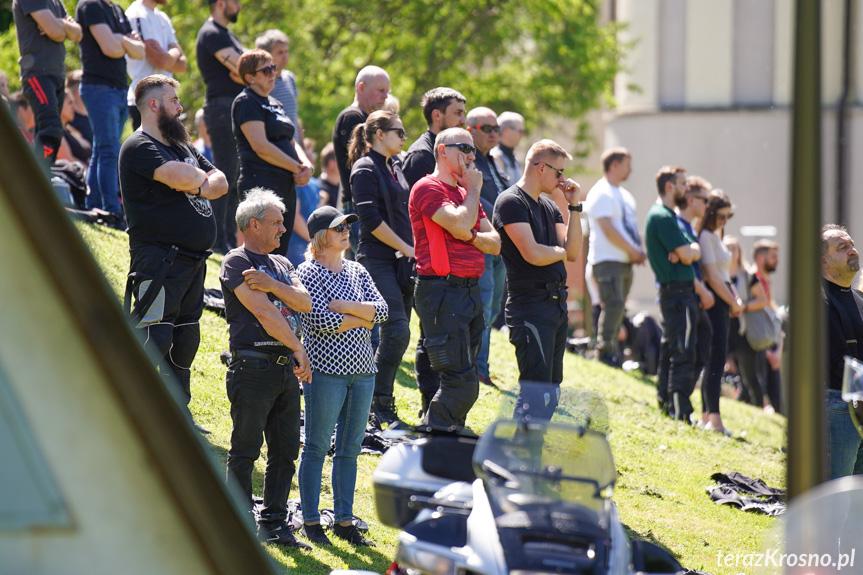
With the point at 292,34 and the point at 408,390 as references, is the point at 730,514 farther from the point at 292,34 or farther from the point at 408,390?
the point at 292,34

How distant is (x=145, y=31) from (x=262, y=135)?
1760mm

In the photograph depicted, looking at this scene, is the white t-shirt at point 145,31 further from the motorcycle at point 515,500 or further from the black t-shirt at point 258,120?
the motorcycle at point 515,500

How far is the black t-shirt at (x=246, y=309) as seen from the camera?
4.57 meters

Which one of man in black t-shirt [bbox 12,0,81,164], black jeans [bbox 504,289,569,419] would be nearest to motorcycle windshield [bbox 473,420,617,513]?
black jeans [bbox 504,289,569,419]

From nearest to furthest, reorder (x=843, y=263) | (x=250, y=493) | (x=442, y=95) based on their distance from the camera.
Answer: (x=843, y=263) < (x=250, y=493) < (x=442, y=95)

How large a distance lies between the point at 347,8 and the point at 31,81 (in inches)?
533

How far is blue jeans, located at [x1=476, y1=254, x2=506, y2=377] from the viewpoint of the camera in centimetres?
765

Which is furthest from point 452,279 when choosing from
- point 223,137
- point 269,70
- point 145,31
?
point 145,31

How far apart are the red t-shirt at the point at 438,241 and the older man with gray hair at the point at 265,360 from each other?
95 cm

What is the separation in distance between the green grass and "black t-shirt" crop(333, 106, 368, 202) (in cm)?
125

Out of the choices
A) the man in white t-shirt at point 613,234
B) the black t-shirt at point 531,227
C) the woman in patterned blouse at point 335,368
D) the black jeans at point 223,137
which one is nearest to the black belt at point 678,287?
the man in white t-shirt at point 613,234

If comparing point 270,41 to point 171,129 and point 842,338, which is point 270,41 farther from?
point 842,338

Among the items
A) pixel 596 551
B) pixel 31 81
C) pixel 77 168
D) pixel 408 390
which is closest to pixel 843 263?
pixel 596 551

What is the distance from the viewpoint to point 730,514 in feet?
19.8
